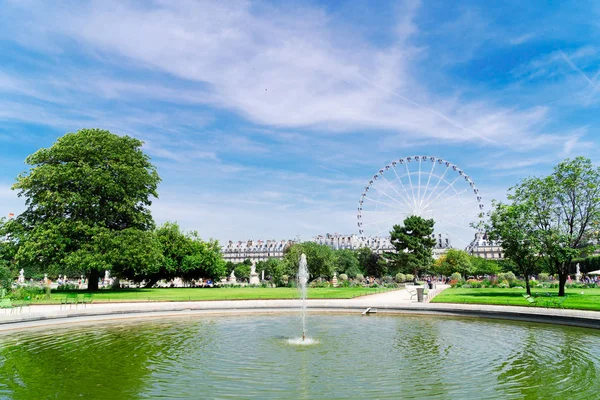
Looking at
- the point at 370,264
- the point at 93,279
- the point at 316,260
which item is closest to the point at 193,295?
the point at 93,279

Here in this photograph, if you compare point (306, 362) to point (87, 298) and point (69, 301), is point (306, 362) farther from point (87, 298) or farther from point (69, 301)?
point (87, 298)

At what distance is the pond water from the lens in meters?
9.82

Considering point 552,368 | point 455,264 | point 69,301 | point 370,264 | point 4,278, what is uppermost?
point 370,264

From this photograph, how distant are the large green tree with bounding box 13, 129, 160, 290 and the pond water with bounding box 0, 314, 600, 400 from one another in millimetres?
21300

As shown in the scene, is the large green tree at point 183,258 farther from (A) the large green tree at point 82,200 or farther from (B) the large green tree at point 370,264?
(B) the large green tree at point 370,264

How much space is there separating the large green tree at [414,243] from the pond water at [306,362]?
5767 centimetres

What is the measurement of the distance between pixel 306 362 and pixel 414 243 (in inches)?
2630

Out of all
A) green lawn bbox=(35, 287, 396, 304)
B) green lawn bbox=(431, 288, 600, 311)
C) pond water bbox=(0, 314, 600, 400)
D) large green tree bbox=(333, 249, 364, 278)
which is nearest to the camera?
pond water bbox=(0, 314, 600, 400)

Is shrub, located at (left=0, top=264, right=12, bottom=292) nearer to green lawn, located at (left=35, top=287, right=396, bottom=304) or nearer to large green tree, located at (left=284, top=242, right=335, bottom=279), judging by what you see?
green lawn, located at (left=35, top=287, right=396, bottom=304)

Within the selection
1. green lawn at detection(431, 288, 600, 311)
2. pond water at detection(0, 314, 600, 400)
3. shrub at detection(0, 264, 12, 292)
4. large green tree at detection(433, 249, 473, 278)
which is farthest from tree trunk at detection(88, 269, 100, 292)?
large green tree at detection(433, 249, 473, 278)

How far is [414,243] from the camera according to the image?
76500mm

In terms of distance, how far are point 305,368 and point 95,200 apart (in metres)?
34.4

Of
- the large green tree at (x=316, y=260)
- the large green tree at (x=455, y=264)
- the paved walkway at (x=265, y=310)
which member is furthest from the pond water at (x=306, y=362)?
the large green tree at (x=455, y=264)

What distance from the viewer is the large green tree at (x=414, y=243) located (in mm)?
76312
